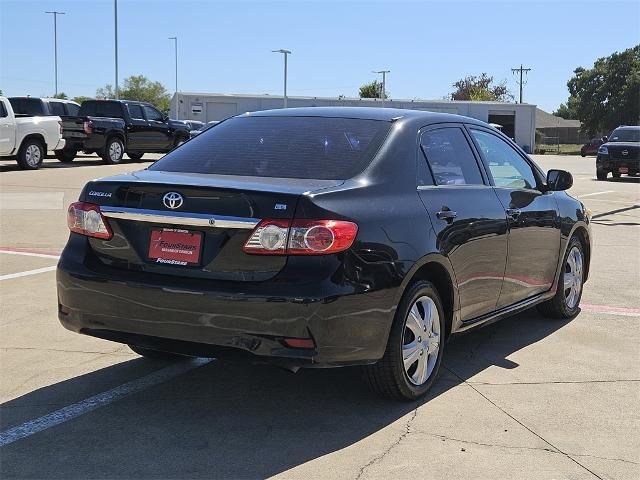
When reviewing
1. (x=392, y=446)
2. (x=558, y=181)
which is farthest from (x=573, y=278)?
(x=392, y=446)

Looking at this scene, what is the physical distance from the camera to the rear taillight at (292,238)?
11.9ft

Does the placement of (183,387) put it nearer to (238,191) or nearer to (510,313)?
(238,191)

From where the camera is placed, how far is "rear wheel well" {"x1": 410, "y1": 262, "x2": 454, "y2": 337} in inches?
170

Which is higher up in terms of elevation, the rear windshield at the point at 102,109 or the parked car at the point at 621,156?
the rear windshield at the point at 102,109

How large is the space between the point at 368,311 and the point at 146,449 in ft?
4.10

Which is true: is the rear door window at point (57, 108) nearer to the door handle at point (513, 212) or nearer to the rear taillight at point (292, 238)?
the door handle at point (513, 212)

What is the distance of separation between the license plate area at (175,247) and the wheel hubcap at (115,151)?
845 inches

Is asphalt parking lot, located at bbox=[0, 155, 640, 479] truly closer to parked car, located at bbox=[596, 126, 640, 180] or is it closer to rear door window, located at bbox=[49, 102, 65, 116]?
rear door window, located at bbox=[49, 102, 65, 116]

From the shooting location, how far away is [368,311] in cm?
379

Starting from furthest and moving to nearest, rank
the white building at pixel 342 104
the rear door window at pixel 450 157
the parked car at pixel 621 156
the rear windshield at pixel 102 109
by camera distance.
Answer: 1. the white building at pixel 342 104
2. the rear windshield at pixel 102 109
3. the parked car at pixel 621 156
4. the rear door window at pixel 450 157

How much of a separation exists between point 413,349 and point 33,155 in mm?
19408

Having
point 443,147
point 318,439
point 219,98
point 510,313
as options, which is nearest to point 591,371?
point 510,313

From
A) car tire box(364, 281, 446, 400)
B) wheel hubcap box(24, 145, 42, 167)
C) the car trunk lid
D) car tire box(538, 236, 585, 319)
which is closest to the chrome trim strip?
the car trunk lid

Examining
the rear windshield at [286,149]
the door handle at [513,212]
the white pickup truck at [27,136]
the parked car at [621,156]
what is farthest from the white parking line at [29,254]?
the parked car at [621,156]
